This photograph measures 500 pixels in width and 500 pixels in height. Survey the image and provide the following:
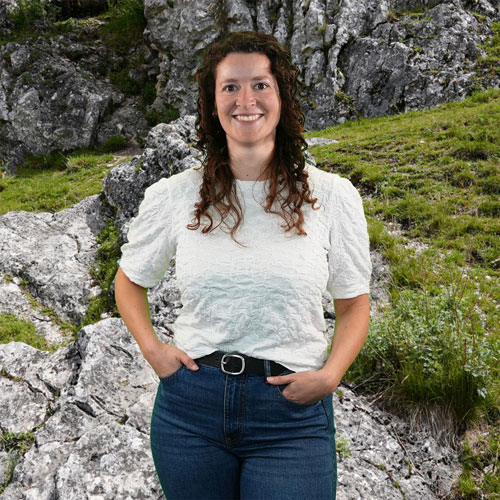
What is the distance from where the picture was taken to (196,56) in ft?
69.7

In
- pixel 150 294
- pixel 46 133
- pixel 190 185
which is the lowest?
pixel 46 133

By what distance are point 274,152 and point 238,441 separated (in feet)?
4.37

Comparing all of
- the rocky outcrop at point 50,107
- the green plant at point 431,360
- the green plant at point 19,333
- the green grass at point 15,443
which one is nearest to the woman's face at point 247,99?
the green plant at point 431,360

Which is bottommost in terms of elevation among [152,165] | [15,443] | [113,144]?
[113,144]

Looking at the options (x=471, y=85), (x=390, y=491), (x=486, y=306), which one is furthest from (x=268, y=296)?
(x=471, y=85)

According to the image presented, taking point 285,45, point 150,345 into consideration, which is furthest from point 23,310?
point 285,45

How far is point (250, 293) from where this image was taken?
184 cm

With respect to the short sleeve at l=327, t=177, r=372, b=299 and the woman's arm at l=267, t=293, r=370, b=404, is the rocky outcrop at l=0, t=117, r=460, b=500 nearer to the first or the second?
the woman's arm at l=267, t=293, r=370, b=404

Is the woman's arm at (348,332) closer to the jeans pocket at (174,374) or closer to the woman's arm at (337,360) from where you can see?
the woman's arm at (337,360)

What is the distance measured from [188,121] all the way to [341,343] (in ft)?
22.8

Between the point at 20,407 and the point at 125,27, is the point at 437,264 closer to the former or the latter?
the point at 20,407

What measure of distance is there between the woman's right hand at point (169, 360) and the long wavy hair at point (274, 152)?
57cm

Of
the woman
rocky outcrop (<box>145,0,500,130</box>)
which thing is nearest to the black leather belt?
the woman

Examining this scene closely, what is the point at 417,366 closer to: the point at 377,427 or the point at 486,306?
the point at 377,427
